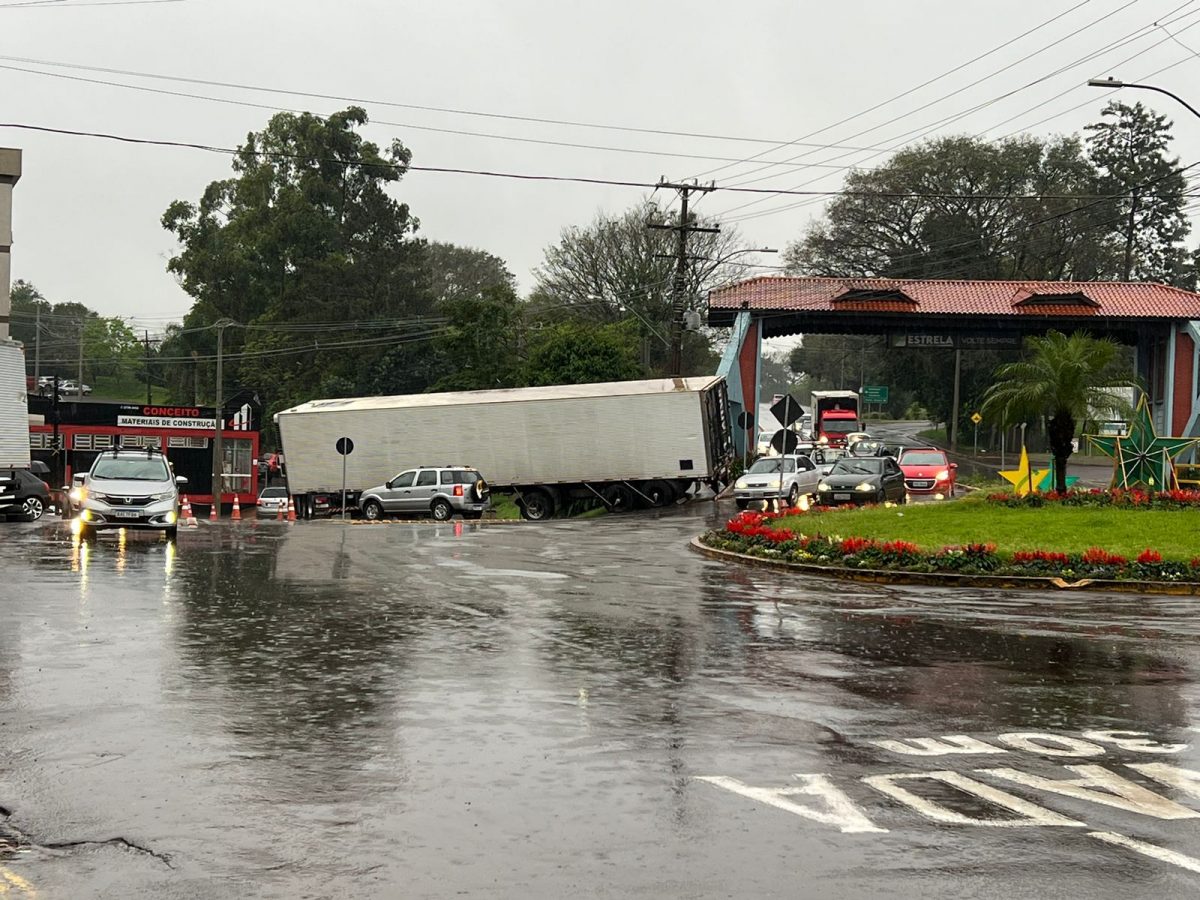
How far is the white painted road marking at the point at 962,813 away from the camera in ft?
23.1

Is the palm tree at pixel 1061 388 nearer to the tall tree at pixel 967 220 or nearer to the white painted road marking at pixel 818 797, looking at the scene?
the white painted road marking at pixel 818 797

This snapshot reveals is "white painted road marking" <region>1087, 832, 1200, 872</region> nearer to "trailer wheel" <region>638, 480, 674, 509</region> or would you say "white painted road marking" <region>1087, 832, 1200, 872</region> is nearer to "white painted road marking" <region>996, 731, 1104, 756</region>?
"white painted road marking" <region>996, 731, 1104, 756</region>

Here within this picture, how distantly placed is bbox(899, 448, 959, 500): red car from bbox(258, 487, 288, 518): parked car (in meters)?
23.2

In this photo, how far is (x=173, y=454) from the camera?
60.8 m

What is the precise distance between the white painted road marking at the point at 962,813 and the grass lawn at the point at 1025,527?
48.0 ft

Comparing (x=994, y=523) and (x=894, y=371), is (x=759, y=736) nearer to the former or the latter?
(x=994, y=523)

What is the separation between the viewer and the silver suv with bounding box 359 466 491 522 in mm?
41750

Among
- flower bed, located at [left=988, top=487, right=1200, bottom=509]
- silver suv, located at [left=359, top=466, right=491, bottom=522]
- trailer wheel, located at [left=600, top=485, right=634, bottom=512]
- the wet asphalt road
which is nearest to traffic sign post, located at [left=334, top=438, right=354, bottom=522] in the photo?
silver suv, located at [left=359, top=466, right=491, bottom=522]

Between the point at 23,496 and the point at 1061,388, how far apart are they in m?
27.4

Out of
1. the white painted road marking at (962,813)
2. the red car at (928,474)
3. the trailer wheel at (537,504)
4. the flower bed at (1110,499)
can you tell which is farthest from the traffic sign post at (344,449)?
the white painted road marking at (962,813)

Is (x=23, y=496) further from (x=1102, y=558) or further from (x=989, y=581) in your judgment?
(x=1102, y=558)

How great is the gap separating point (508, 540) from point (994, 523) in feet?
33.2

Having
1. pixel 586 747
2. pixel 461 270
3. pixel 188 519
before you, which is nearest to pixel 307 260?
pixel 461 270

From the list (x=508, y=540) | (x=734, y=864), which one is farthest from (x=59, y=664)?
(x=508, y=540)
